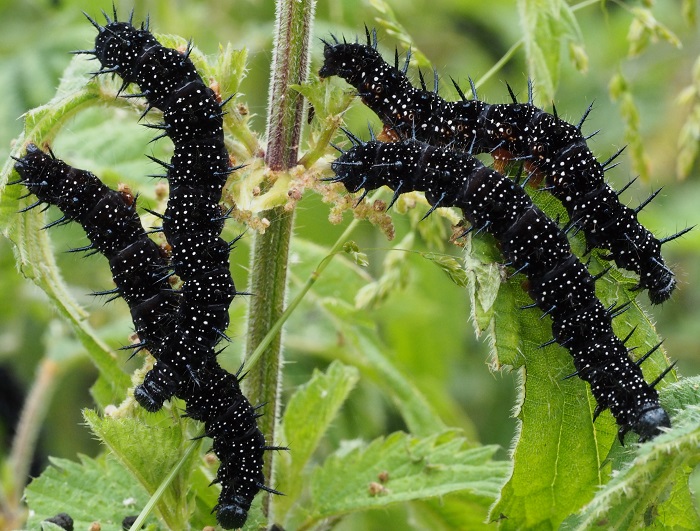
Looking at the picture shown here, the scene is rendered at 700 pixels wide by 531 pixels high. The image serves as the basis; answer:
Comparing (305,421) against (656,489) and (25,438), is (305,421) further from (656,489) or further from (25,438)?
(25,438)

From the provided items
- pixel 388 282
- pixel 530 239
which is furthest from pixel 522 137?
pixel 388 282

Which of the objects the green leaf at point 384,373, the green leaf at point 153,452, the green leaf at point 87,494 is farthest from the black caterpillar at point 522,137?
the green leaf at point 87,494

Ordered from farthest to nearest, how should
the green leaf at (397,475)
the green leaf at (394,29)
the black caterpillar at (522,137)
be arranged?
the green leaf at (397,475)
the green leaf at (394,29)
the black caterpillar at (522,137)

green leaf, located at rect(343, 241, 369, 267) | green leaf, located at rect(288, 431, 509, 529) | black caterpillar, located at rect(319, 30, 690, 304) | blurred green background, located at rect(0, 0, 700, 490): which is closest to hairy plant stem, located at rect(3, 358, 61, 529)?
blurred green background, located at rect(0, 0, 700, 490)

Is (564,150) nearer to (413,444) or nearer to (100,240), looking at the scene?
(413,444)

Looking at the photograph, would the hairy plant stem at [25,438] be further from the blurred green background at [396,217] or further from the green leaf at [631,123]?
the green leaf at [631,123]

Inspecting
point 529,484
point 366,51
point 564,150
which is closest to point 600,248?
point 564,150

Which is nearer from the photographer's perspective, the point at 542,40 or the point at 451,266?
the point at 451,266
